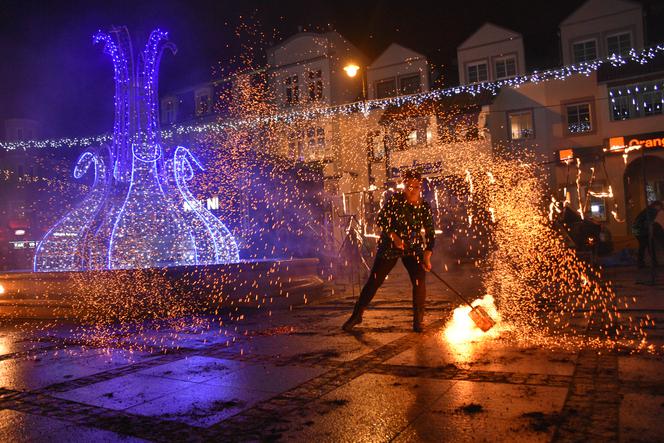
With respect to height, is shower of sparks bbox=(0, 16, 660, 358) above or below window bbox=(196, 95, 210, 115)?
below

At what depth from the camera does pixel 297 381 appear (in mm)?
4320

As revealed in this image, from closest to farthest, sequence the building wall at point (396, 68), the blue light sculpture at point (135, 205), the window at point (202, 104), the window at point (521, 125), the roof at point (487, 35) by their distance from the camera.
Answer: the blue light sculpture at point (135, 205) → the window at point (521, 125) → the roof at point (487, 35) → the building wall at point (396, 68) → the window at point (202, 104)

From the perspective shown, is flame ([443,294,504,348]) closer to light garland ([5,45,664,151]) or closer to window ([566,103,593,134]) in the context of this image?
light garland ([5,45,664,151])

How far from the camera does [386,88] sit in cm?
2795

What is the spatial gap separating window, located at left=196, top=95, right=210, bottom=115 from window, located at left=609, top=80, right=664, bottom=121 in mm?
20078

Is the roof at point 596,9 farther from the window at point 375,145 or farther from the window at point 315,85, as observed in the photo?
the window at point 315,85

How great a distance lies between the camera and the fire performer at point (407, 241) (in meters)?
6.32

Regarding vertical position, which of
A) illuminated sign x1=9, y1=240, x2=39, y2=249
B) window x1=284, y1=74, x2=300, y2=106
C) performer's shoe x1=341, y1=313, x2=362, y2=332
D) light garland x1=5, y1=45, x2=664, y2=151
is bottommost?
performer's shoe x1=341, y1=313, x2=362, y2=332

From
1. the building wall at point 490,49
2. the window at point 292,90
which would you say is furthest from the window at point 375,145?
the window at point 292,90

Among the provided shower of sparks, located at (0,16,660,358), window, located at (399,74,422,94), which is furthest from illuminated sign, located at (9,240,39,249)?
window, located at (399,74,422,94)

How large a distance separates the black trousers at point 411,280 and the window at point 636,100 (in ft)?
68.3

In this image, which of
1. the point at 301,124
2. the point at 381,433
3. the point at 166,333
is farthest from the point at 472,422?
the point at 301,124

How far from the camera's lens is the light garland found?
21.5 metres

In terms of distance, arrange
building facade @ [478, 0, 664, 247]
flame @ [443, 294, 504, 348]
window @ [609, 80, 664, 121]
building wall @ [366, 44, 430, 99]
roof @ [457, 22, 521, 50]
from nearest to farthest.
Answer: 1. flame @ [443, 294, 504, 348]
2. window @ [609, 80, 664, 121]
3. building facade @ [478, 0, 664, 247]
4. roof @ [457, 22, 521, 50]
5. building wall @ [366, 44, 430, 99]
